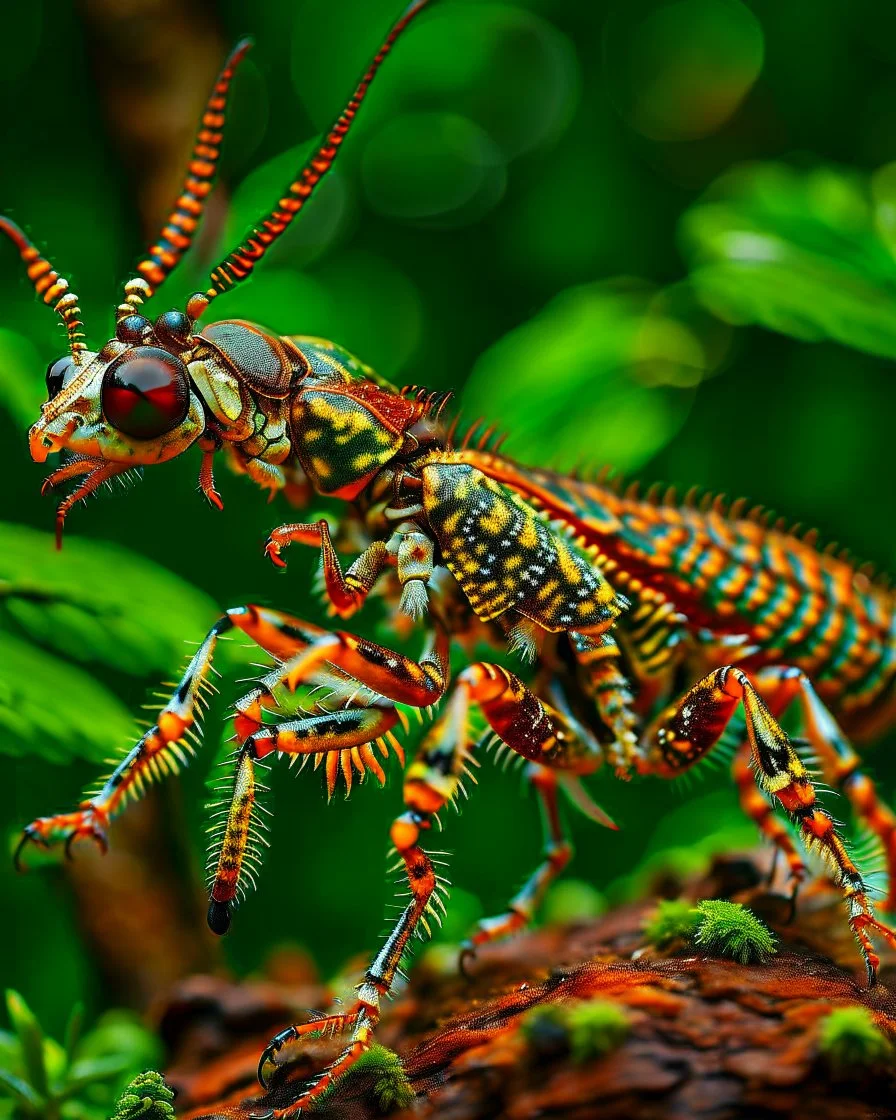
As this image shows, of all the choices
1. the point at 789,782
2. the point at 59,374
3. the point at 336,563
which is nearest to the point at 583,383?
the point at 336,563

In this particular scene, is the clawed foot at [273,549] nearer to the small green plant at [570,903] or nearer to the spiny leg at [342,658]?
the spiny leg at [342,658]

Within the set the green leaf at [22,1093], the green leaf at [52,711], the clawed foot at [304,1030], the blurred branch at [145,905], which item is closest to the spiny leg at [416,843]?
the clawed foot at [304,1030]

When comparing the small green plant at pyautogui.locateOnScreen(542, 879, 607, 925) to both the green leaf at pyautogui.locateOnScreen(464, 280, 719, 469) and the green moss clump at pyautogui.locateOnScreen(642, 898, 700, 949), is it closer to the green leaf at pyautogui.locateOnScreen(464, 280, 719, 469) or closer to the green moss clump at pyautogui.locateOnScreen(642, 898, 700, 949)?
the green moss clump at pyautogui.locateOnScreen(642, 898, 700, 949)

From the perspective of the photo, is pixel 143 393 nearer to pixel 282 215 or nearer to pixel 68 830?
pixel 282 215

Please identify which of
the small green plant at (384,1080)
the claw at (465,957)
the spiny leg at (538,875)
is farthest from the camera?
the spiny leg at (538,875)

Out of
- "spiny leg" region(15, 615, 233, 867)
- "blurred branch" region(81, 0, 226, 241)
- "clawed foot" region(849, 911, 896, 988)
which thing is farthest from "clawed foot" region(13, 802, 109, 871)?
"blurred branch" region(81, 0, 226, 241)

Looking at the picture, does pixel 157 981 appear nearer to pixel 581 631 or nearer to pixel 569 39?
pixel 581 631
